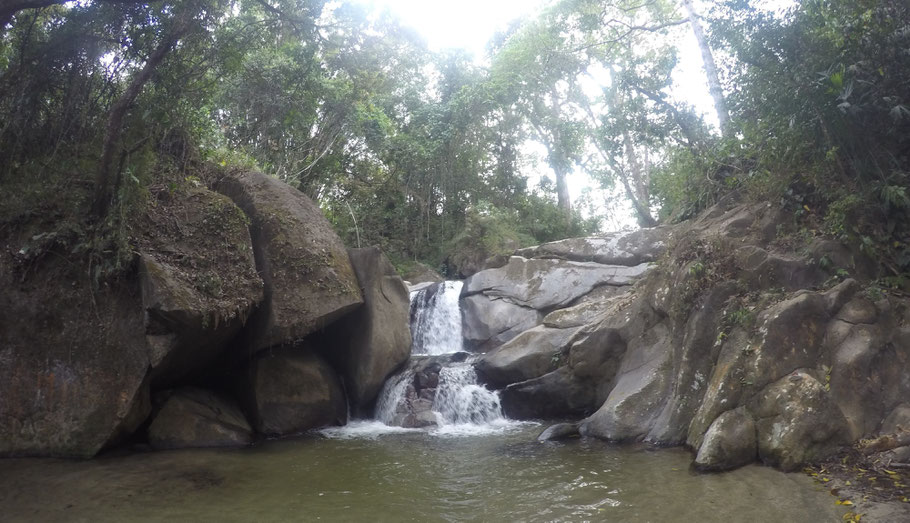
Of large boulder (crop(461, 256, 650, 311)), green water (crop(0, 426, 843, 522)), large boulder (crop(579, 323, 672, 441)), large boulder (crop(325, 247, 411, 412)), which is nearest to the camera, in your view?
green water (crop(0, 426, 843, 522))

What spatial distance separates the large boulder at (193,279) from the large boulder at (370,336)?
2.24 metres

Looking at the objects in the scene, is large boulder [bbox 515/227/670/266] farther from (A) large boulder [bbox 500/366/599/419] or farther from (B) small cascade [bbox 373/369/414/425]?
(B) small cascade [bbox 373/369/414/425]

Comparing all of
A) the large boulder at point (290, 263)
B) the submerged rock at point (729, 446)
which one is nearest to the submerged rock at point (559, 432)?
the submerged rock at point (729, 446)

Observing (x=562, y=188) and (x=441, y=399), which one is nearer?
(x=441, y=399)

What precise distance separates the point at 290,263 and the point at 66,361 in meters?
3.57

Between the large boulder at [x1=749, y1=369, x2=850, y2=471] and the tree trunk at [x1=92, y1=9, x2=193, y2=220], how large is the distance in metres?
8.32

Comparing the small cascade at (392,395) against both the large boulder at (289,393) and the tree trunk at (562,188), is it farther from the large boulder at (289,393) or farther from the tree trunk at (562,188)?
the tree trunk at (562,188)

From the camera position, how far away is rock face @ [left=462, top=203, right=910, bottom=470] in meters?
5.84

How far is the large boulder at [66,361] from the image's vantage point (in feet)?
24.9

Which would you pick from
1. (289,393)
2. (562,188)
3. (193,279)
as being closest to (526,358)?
(289,393)

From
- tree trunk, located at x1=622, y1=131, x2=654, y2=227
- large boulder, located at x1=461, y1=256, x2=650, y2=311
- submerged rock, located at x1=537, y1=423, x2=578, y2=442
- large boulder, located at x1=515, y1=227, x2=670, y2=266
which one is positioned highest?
tree trunk, located at x1=622, y1=131, x2=654, y2=227

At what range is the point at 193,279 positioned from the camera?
8.62 metres

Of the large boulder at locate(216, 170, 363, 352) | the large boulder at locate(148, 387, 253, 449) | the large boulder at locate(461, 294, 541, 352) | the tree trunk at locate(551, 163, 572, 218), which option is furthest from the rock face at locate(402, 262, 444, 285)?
the large boulder at locate(148, 387, 253, 449)

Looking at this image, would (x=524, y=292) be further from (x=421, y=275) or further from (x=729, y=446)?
(x=729, y=446)
